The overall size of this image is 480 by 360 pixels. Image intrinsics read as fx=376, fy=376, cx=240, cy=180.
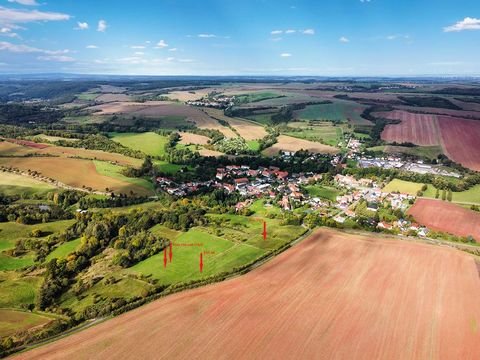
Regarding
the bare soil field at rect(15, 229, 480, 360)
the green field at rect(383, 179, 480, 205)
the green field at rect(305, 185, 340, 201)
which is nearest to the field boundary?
the bare soil field at rect(15, 229, 480, 360)

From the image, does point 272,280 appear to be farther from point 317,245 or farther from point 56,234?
point 56,234

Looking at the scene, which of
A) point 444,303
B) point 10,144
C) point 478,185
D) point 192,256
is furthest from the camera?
point 10,144

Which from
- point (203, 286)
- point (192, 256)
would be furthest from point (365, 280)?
point (192, 256)

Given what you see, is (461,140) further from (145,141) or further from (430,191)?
(145,141)

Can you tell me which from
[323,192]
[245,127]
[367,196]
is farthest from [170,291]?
[245,127]

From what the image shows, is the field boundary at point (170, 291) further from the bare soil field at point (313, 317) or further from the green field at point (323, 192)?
the green field at point (323, 192)

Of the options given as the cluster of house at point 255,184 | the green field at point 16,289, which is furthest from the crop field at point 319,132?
the green field at point 16,289
